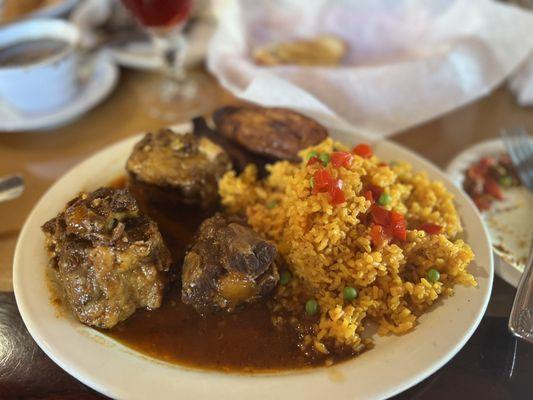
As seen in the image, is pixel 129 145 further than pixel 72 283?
Yes

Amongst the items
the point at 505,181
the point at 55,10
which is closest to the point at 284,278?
the point at 505,181

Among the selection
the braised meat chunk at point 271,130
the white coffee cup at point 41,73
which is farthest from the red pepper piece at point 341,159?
the white coffee cup at point 41,73

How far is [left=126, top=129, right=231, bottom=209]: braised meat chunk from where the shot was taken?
2352 millimetres

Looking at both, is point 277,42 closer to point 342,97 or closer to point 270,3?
point 270,3

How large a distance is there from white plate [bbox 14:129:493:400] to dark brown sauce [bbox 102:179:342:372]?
49 millimetres

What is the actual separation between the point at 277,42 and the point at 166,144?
1.82 m

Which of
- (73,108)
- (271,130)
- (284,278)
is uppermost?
(271,130)

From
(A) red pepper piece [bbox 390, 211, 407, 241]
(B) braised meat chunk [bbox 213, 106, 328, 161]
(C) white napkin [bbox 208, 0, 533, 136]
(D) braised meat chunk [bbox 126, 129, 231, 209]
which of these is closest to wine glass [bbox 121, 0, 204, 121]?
(C) white napkin [bbox 208, 0, 533, 136]

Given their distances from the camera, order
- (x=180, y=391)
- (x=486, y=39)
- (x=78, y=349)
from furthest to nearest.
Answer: (x=486, y=39) → (x=78, y=349) → (x=180, y=391)

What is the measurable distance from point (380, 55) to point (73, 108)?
2.34 meters

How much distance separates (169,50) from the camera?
351cm

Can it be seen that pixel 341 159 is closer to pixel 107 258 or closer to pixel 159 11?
pixel 107 258

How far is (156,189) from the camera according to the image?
239cm

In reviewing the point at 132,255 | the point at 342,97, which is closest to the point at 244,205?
the point at 132,255
